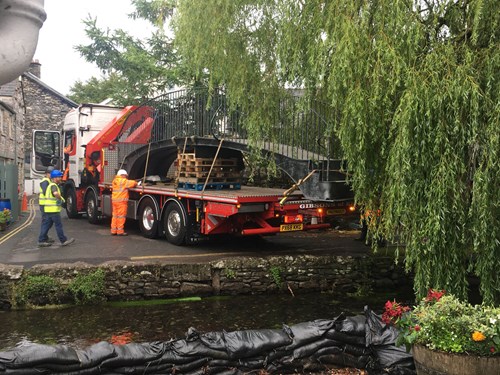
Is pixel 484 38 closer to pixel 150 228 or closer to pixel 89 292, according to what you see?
pixel 89 292

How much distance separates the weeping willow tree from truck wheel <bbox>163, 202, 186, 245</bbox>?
4.87 metres

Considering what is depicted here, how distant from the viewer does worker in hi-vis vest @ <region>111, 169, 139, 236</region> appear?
1277cm

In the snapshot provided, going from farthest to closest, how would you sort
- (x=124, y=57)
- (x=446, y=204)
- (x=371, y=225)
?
(x=124, y=57) < (x=371, y=225) < (x=446, y=204)

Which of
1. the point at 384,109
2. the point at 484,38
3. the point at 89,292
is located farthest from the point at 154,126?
the point at 484,38

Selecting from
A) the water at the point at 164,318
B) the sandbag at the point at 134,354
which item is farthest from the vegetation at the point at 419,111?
the sandbag at the point at 134,354

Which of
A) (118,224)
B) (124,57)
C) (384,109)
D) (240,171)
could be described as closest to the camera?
(384,109)

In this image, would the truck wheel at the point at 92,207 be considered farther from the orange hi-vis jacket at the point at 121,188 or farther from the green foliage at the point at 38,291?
the green foliage at the point at 38,291

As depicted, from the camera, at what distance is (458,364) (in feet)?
→ 13.1

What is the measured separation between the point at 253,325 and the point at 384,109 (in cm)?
370

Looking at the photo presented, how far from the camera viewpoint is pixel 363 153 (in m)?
6.64

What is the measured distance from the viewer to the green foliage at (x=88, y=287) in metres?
8.27

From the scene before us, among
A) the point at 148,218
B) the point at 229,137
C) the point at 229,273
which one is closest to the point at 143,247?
the point at 148,218

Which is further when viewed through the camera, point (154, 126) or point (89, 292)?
point (154, 126)

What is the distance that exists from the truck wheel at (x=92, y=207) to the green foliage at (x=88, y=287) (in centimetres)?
714
